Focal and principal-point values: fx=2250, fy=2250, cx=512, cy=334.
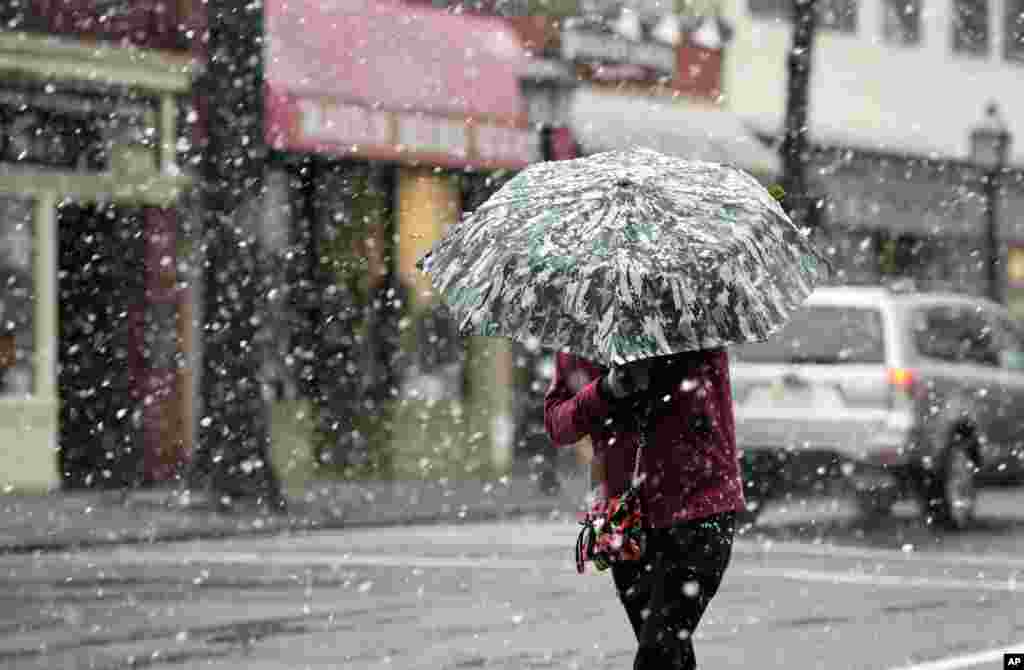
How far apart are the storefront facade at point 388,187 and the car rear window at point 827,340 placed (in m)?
7.42

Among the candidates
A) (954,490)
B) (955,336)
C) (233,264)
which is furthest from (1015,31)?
(233,264)

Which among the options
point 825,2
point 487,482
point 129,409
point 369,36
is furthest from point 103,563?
point 825,2

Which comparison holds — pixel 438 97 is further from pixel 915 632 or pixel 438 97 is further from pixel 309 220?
pixel 915 632

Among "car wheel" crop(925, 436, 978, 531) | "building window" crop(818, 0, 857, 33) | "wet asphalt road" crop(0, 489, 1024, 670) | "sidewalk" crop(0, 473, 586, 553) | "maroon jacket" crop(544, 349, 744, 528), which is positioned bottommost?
"sidewalk" crop(0, 473, 586, 553)

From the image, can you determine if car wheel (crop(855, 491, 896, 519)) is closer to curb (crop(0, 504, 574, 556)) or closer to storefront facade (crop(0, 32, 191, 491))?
curb (crop(0, 504, 574, 556))

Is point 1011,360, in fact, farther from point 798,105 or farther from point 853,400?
point 798,105

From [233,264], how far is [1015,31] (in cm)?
2179

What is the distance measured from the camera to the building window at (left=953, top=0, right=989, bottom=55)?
35.0m

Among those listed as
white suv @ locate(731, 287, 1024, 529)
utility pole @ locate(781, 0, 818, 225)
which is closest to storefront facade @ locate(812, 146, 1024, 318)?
utility pole @ locate(781, 0, 818, 225)

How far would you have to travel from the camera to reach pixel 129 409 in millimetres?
21484

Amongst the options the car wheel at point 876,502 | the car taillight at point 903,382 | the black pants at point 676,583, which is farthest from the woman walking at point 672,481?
the car wheel at point 876,502

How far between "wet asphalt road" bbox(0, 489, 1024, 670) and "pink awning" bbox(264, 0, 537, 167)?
22.9 ft

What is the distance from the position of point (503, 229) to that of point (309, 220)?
1729 cm

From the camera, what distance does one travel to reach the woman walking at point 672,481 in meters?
5.98
